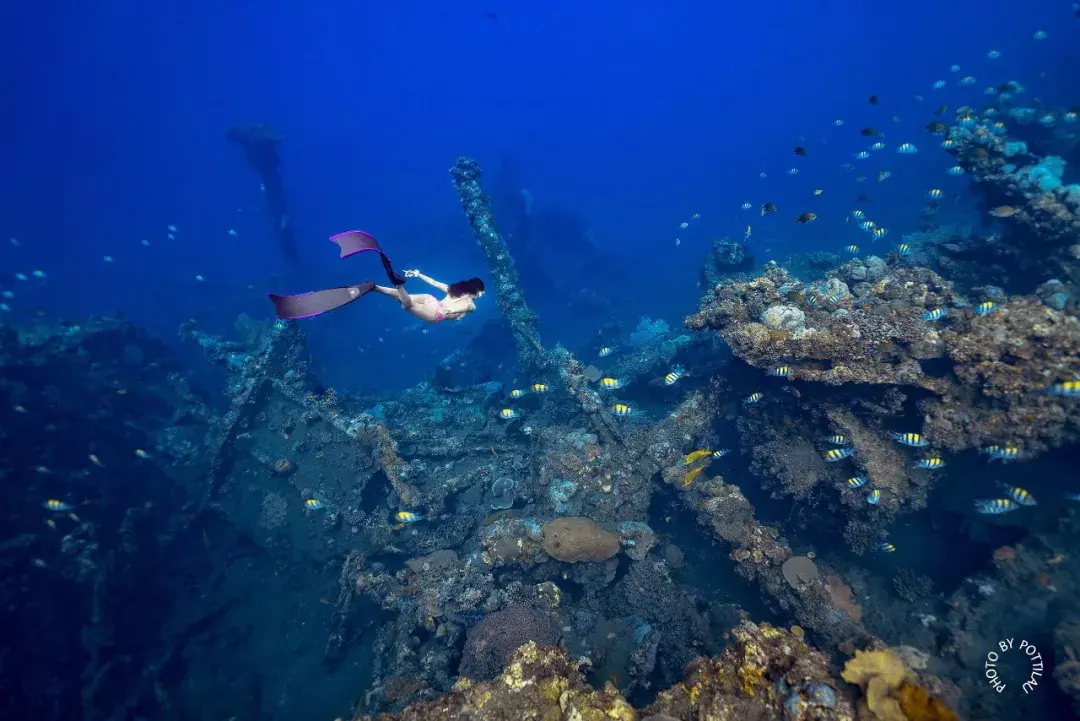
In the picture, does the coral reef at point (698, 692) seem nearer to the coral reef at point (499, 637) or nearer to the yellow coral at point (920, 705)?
the yellow coral at point (920, 705)

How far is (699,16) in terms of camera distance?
560ft

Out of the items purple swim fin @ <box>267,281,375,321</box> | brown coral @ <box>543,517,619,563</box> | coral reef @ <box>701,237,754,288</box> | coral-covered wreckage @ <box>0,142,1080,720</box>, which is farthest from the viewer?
coral reef @ <box>701,237,754,288</box>

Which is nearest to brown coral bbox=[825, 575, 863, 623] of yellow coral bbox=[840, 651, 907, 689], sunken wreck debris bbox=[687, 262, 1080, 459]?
sunken wreck debris bbox=[687, 262, 1080, 459]

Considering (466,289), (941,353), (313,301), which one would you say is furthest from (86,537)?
(941,353)

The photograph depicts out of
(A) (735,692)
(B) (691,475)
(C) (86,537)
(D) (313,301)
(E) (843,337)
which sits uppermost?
(E) (843,337)

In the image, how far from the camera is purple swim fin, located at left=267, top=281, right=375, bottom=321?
2.54 meters

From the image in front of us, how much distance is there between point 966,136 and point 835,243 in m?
27.4

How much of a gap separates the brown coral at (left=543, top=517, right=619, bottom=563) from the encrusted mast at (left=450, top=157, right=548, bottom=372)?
5862 millimetres

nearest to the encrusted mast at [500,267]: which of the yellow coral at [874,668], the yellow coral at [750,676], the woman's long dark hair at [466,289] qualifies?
the yellow coral at [750,676]

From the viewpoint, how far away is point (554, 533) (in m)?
7.52

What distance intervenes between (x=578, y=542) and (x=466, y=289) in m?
5.58

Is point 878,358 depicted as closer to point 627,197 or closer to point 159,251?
point 627,197

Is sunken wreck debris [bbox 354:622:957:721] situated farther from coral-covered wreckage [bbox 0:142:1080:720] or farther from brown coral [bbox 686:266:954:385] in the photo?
brown coral [bbox 686:266:954:385]

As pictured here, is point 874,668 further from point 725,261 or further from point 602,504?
point 725,261
